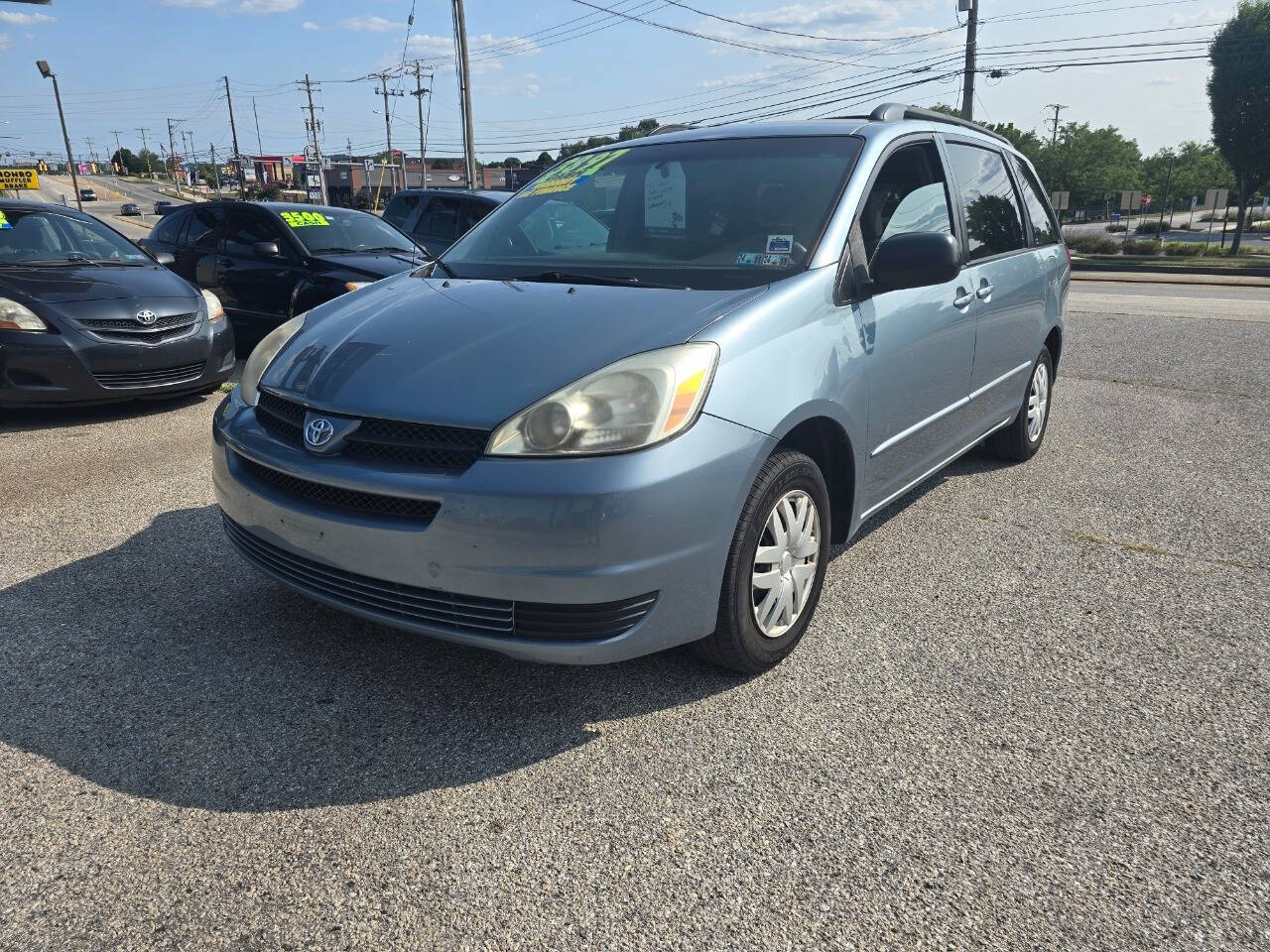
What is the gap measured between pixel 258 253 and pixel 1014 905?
803 centimetres

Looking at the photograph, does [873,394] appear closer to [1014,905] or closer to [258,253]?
[1014,905]

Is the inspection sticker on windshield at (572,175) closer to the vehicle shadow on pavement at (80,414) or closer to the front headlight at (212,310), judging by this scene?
the front headlight at (212,310)

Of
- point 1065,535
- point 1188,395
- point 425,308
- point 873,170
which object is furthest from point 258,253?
point 1188,395

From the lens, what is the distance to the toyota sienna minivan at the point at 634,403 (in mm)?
2371

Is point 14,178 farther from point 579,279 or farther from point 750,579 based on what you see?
point 750,579

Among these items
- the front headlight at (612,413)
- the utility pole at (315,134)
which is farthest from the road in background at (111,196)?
the front headlight at (612,413)

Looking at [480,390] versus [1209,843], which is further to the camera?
[480,390]

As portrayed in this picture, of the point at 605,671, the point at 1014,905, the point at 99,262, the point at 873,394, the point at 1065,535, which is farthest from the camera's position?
the point at 99,262

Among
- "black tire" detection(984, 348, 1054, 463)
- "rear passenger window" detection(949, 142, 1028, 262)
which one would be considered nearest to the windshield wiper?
"rear passenger window" detection(949, 142, 1028, 262)

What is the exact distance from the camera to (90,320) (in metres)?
6.14

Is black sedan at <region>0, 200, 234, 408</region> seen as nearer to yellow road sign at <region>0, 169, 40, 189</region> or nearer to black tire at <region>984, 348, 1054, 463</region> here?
black tire at <region>984, 348, 1054, 463</region>

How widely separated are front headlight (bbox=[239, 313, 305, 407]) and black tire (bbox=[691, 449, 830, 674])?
1656mm

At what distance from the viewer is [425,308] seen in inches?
121

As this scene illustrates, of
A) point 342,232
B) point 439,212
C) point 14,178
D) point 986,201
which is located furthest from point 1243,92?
point 14,178
